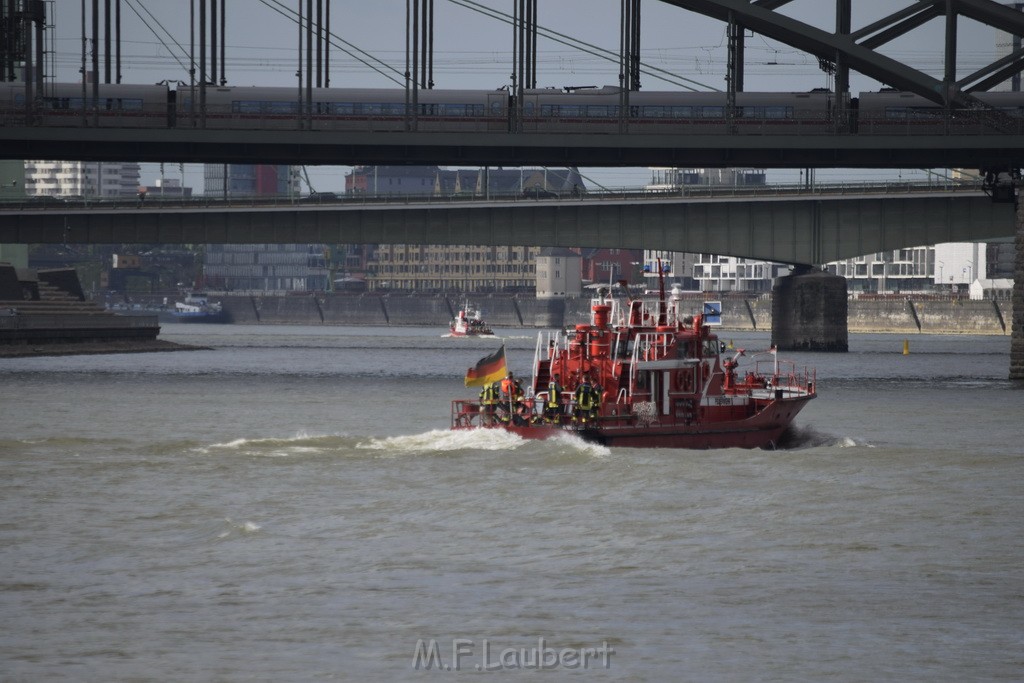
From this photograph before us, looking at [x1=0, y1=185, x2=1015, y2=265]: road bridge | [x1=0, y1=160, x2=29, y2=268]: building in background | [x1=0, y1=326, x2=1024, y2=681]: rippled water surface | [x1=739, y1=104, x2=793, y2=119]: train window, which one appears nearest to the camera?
[x1=0, y1=326, x2=1024, y2=681]: rippled water surface

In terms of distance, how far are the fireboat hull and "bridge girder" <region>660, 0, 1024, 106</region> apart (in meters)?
38.0

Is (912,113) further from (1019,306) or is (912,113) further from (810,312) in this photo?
(810,312)

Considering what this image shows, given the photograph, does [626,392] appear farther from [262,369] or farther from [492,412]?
[262,369]

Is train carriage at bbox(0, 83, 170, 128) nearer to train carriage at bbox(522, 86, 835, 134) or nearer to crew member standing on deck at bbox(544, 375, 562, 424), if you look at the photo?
train carriage at bbox(522, 86, 835, 134)

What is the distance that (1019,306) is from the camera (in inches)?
3145

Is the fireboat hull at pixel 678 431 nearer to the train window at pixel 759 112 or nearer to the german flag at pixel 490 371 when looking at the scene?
the german flag at pixel 490 371

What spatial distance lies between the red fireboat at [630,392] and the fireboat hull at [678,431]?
0.03m

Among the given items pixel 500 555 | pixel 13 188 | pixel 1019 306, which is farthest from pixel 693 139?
pixel 13 188

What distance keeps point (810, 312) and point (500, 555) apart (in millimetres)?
100642

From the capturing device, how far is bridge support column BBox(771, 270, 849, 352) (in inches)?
4867

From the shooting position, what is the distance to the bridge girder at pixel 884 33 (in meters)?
79.9

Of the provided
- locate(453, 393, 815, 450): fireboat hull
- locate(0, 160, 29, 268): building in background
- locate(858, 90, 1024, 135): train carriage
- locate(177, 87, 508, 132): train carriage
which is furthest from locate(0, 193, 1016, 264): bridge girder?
locate(453, 393, 815, 450): fireboat hull

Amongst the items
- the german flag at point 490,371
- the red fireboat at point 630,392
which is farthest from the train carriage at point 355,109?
the german flag at point 490,371

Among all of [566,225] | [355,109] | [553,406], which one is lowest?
[553,406]
